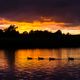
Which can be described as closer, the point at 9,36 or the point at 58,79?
the point at 58,79

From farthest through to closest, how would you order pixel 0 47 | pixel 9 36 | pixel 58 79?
pixel 9 36 < pixel 0 47 < pixel 58 79

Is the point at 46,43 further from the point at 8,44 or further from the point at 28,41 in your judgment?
the point at 8,44

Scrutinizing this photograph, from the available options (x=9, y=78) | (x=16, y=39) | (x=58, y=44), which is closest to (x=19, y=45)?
(x=16, y=39)

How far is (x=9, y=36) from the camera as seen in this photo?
19700 centimetres

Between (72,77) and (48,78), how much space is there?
10.5 ft

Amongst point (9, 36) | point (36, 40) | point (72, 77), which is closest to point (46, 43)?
point (36, 40)

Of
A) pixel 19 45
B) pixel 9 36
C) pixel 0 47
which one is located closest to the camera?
pixel 0 47

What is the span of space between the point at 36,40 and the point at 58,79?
14301cm

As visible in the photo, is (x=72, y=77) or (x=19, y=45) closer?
(x=72, y=77)

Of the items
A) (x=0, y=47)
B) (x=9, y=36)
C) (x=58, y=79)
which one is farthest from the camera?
(x=9, y=36)

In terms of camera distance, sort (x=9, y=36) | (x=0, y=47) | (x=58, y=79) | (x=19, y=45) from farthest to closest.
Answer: (x=9, y=36), (x=19, y=45), (x=0, y=47), (x=58, y=79)

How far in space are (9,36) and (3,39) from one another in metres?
13.8

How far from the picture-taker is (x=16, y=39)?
620 ft

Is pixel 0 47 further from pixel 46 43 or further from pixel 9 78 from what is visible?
pixel 9 78
